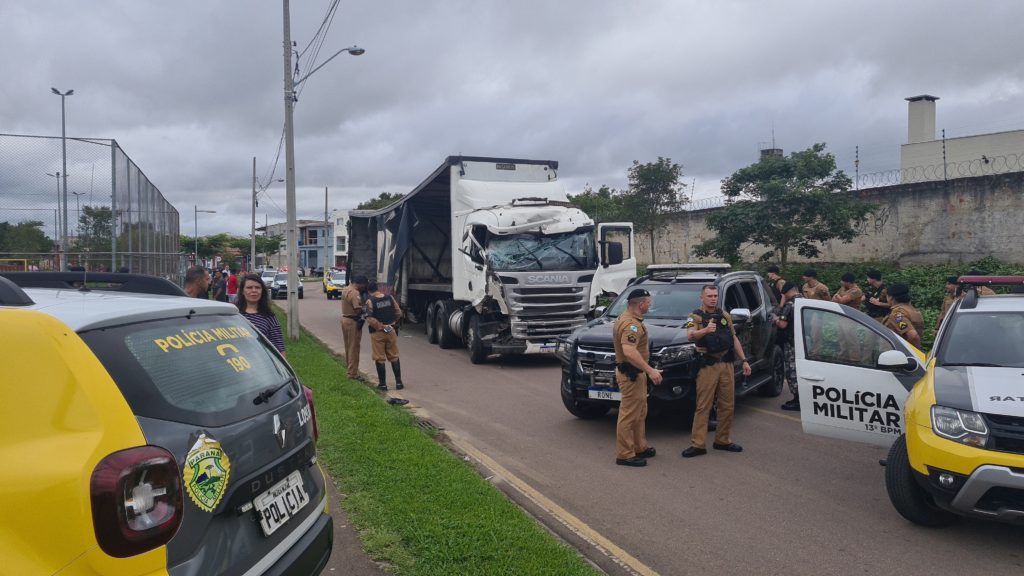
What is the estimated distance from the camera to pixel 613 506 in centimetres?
574

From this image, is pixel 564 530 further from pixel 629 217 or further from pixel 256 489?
pixel 629 217

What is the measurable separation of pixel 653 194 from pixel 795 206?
6.84 m

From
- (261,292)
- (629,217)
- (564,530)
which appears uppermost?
(629,217)

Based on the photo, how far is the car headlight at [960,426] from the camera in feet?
14.9

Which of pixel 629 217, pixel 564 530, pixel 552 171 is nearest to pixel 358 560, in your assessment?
pixel 564 530

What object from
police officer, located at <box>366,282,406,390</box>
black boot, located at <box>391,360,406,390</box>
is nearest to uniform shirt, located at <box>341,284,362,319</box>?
police officer, located at <box>366,282,406,390</box>

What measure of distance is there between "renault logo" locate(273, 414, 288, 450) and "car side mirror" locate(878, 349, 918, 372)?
4.33 metres

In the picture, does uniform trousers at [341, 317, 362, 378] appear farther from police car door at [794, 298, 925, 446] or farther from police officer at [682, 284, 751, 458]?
police car door at [794, 298, 925, 446]

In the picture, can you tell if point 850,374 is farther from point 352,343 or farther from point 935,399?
point 352,343

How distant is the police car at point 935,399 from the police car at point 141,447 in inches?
149

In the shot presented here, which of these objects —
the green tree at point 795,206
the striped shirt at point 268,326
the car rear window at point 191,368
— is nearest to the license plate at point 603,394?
the striped shirt at point 268,326

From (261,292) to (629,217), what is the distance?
63.9 feet

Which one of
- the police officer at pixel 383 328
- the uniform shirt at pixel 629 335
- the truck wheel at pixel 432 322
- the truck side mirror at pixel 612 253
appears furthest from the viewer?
the truck wheel at pixel 432 322

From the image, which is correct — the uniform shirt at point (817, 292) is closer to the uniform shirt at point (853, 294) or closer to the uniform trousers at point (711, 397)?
the uniform shirt at point (853, 294)
